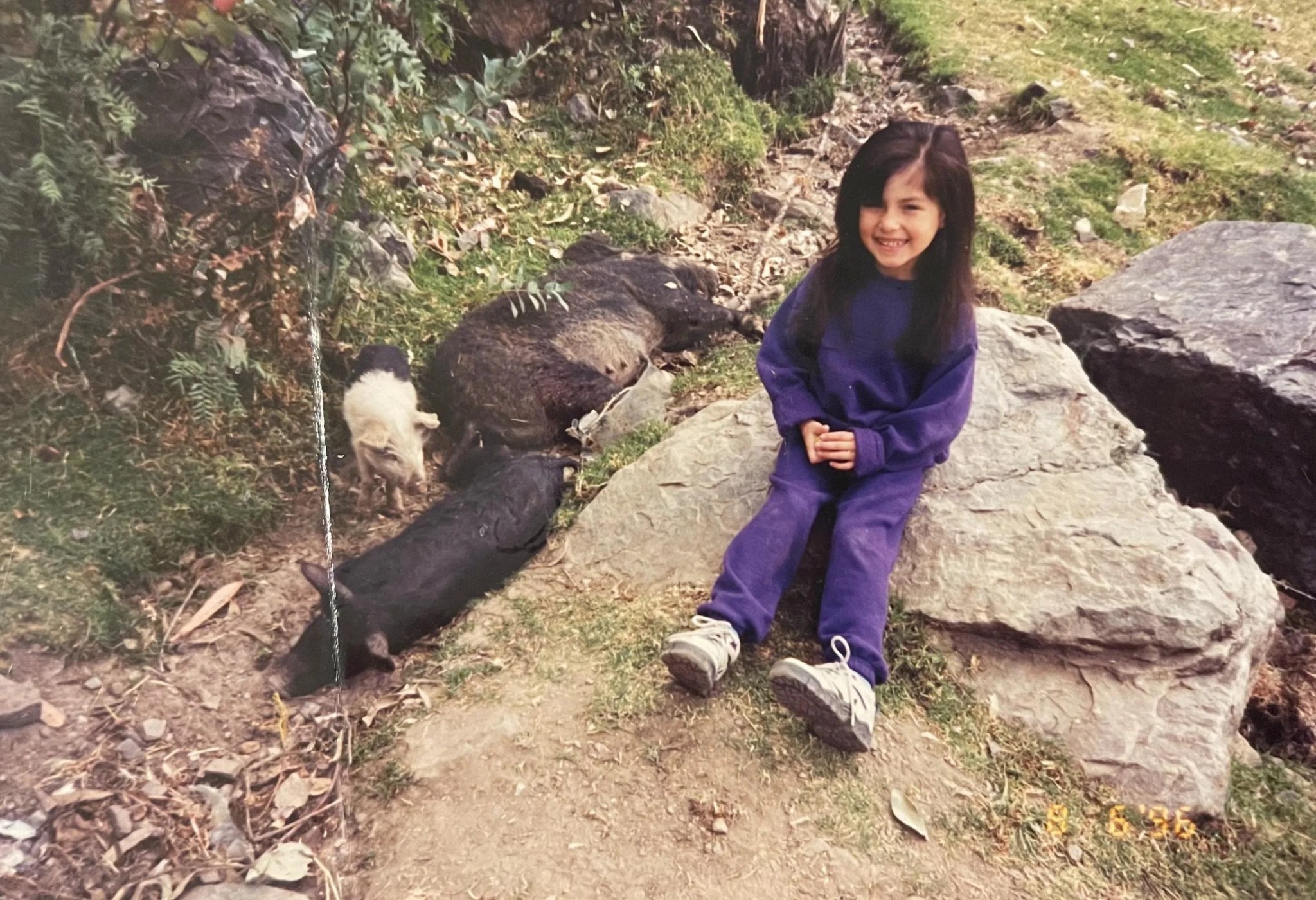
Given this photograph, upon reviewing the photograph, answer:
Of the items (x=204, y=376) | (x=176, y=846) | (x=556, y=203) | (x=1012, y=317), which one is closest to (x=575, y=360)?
(x=556, y=203)

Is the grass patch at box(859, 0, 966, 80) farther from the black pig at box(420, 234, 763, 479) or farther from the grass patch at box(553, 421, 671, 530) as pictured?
the grass patch at box(553, 421, 671, 530)

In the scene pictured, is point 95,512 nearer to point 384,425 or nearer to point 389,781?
point 384,425

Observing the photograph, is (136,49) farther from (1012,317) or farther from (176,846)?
(1012,317)

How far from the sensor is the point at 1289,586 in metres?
4.22

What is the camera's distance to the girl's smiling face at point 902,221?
2.88 metres

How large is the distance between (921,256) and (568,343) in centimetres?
213

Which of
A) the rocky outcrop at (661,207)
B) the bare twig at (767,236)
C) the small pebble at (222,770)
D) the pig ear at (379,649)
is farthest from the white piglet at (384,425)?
the bare twig at (767,236)

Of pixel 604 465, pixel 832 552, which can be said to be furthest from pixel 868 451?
pixel 604 465

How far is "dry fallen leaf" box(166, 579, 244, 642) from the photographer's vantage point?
3.00 m

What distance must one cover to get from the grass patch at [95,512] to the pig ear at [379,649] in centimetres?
72

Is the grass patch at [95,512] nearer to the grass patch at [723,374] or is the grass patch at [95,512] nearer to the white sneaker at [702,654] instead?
the white sneaker at [702,654]

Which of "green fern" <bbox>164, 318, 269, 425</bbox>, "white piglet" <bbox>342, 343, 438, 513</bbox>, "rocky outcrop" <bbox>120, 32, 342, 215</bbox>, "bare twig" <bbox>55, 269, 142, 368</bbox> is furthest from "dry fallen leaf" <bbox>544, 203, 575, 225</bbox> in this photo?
"bare twig" <bbox>55, 269, 142, 368</bbox>

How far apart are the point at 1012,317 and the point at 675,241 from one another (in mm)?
2407

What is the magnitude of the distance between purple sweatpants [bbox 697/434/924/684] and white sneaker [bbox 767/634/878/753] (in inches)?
5.0
